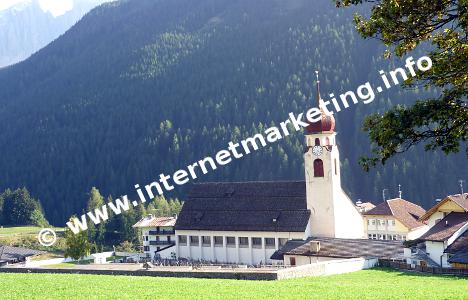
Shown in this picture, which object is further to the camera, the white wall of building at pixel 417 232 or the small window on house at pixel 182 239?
the white wall of building at pixel 417 232

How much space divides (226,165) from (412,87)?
127037mm

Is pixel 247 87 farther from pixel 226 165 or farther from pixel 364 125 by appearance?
pixel 364 125

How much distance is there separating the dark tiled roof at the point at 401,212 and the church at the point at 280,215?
19.4ft

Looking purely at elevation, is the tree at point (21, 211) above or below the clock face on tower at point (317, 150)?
below

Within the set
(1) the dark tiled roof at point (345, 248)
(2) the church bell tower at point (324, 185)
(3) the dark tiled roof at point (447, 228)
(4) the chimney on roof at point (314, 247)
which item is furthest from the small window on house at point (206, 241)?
(3) the dark tiled roof at point (447, 228)

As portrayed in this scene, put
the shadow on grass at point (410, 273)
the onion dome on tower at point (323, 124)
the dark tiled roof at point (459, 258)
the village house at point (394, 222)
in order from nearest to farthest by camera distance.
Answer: the shadow on grass at point (410, 273) < the dark tiled roof at point (459, 258) < the onion dome on tower at point (323, 124) < the village house at point (394, 222)

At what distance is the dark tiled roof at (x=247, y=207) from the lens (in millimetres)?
60156

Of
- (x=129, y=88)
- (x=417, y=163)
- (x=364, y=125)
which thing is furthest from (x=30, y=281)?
(x=129, y=88)

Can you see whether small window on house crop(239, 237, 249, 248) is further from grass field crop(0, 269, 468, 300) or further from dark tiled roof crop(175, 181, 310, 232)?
grass field crop(0, 269, 468, 300)

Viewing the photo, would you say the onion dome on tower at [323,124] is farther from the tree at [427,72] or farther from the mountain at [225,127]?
the mountain at [225,127]

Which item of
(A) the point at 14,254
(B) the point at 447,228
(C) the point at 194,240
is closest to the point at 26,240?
(A) the point at 14,254

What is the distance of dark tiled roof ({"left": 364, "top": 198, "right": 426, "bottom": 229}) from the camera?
67688 millimetres

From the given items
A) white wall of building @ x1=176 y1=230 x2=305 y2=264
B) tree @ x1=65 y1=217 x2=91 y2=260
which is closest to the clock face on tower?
white wall of building @ x1=176 y1=230 x2=305 y2=264

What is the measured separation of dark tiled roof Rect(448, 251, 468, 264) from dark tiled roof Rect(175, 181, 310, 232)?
57.8ft
